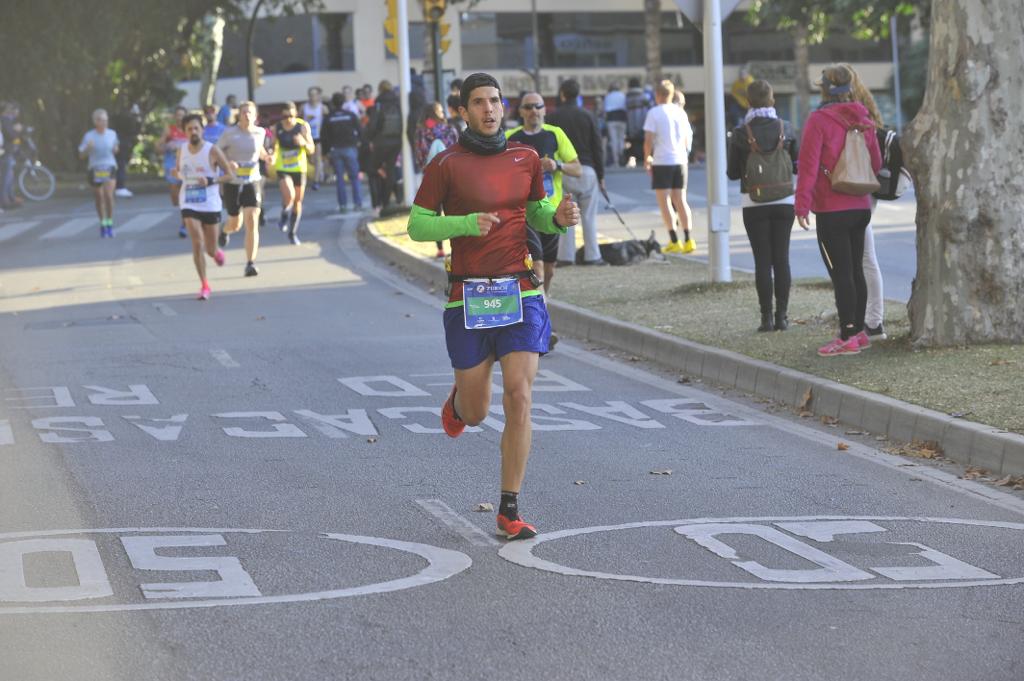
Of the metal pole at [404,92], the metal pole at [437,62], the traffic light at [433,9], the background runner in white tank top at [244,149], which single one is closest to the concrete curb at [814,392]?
the background runner in white tank top at [244,149]

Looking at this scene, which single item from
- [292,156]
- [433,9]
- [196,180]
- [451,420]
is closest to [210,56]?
[433,9]

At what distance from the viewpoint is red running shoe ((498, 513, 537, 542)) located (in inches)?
290

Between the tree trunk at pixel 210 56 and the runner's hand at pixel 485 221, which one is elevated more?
the tree trunk at pixel 210 56

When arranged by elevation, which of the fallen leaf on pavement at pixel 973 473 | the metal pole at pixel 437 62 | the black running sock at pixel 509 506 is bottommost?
the fallen leaf on pavement at pixel 973 473

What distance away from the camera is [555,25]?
7438 centimetres

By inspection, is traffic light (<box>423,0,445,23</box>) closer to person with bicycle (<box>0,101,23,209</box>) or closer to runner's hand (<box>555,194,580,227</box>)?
person with bicycle (<box>0,101,23,209</box>)

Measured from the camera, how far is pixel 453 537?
745cm

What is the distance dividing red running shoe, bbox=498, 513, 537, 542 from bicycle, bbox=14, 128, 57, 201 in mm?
30941

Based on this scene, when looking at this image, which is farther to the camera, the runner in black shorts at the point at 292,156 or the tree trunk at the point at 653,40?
the tree trunk at the point at 653,40

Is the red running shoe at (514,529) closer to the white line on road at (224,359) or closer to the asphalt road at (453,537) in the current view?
the asphalt road at (453,537)

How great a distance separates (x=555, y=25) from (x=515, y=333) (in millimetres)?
68118

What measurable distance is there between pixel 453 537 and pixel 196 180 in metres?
11.6

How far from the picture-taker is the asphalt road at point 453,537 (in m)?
5.59

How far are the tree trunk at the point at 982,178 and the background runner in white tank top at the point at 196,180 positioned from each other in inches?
339
